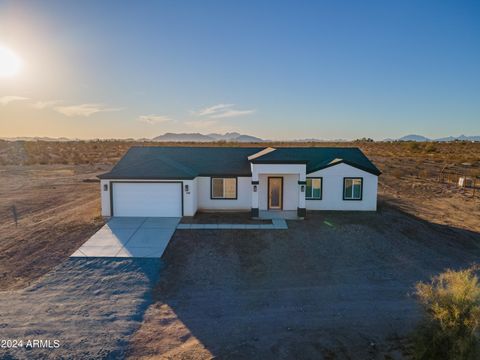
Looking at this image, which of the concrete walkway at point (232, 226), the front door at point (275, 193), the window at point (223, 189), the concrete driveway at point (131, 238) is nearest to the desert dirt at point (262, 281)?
the concrete driveway at point (131, 238)

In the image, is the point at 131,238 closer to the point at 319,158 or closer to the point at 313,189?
the point at 313,189

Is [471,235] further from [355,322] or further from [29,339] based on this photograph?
[29,339]

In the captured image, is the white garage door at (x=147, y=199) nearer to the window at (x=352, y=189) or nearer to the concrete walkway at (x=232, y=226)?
the concrete walkway at (x=232, y=226)

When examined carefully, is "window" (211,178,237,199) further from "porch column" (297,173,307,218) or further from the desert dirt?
"porch column" (297,173,307,218)

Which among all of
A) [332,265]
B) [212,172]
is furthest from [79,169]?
[332,265]

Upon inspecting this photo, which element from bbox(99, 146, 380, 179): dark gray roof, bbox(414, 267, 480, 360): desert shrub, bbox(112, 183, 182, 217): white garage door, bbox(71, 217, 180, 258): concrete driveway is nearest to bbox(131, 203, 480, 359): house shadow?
bbox(71, 217, 180, 258): concrete driveway

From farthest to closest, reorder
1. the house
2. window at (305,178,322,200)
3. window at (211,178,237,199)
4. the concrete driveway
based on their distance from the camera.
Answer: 1. window at (305,178,322,200)
2. window at (211,178,237,199)
3. the house
4. the concrete driveway
